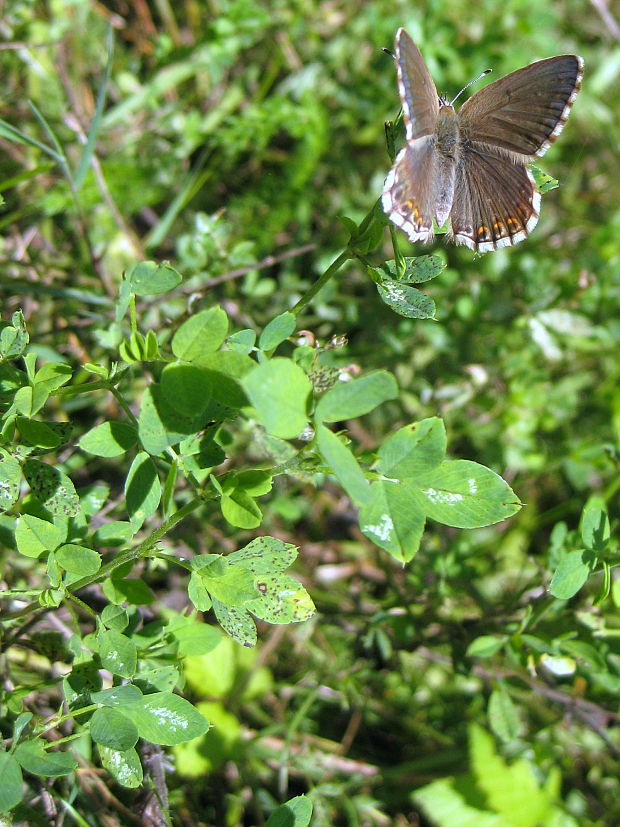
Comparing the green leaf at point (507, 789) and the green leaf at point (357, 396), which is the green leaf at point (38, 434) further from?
the green leaf at point (507, 789)

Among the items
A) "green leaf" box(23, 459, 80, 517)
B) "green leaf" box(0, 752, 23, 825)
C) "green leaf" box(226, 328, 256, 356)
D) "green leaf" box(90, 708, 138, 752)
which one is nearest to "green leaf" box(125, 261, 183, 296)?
"green leaf" box(226, 328, 256, 356)

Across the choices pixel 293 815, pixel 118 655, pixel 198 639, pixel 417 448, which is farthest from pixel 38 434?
pixel 293 815

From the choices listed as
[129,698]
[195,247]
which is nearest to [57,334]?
[195,247]

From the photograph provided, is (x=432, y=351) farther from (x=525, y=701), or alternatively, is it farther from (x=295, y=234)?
(x=525, y=701)

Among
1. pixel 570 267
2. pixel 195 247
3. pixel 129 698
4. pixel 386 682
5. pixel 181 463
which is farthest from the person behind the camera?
pixel 570 267

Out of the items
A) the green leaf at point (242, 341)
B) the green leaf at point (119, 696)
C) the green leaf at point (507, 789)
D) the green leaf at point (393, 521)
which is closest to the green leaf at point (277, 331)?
the green leaf at point (242, 341)

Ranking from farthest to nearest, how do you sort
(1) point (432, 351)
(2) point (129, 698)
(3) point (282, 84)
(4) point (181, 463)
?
1. (3) point (282, 84)
2. (1) point (432, 351)
3. (4) point (181, 463)
4. (2) point (129, 698)

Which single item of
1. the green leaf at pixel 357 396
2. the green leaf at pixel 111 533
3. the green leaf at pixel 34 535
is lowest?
the green leaf at pixel 111 533
